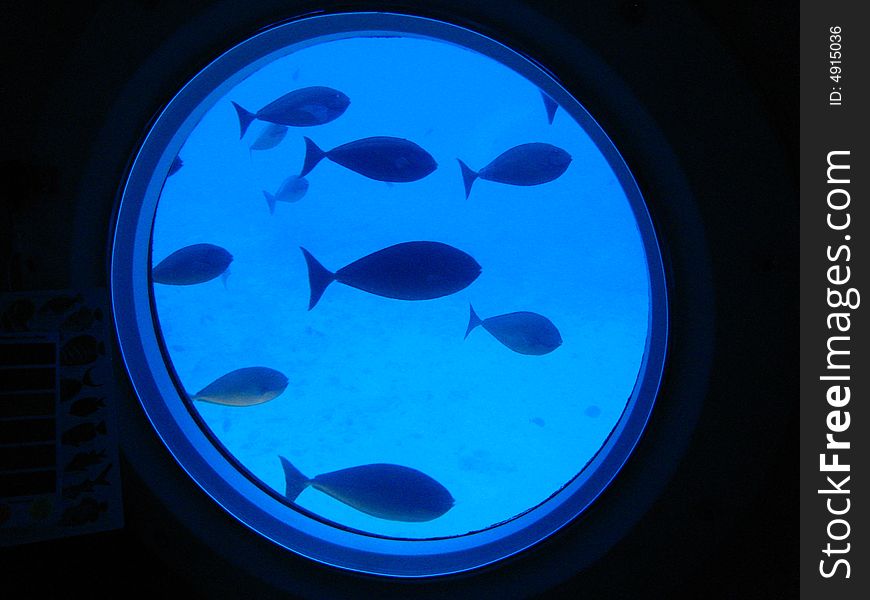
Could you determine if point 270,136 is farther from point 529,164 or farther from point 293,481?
point 293,481

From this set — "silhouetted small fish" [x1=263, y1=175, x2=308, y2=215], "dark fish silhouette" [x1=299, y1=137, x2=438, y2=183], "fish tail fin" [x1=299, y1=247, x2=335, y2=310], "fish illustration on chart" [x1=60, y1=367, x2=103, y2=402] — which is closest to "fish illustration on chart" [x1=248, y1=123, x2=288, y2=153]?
"silhouetted small fish" [x1=263, y1=175, x2=308, y2=215]

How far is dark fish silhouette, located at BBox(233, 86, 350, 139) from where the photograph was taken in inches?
69.1

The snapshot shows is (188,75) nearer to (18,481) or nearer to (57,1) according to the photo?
(57,1)

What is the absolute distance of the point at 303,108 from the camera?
184 cm

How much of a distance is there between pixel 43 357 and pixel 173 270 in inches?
27.4

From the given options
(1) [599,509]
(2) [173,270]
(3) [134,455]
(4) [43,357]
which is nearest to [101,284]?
(4) [43,357]

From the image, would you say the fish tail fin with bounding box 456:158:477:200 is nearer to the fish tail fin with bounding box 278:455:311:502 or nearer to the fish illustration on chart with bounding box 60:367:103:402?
the fish tail fin with bounding box 278:455:311:502

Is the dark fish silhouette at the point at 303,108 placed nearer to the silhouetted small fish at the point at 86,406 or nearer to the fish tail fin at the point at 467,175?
the fish tail fin at the point at 467,175

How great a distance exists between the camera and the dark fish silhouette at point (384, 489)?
1392mm

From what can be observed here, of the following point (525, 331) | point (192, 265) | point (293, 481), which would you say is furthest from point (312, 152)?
point (293, 481)

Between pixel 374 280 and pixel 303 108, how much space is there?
→ 2.24ft

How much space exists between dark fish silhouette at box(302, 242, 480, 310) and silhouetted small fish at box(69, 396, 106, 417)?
2.49ft

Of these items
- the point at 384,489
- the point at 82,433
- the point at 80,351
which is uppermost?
the point at 80,351

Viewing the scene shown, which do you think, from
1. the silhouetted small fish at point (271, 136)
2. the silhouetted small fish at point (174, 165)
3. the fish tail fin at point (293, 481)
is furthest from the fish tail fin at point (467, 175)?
the fish tail fin at point (293, 481)
